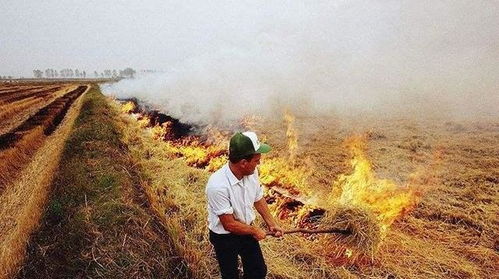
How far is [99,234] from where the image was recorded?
218 inches

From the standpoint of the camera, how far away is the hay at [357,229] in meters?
4.78

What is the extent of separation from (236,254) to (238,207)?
1.86 feet

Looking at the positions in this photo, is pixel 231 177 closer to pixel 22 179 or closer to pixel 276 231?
pixel 276 231

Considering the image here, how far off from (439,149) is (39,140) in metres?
15.5

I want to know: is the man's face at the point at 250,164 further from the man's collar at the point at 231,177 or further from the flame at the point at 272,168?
the flame at the point at 272,168

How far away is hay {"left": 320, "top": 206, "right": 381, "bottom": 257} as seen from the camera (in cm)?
478

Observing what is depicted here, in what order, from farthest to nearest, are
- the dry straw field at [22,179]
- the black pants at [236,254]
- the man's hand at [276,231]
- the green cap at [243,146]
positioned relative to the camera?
the dry straw field at [22,179]
the man's hand at [276,231]
the black pants at [236,254]
the green cap at [243,146]

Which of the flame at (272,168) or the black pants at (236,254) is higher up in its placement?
the black pants at (236,254)

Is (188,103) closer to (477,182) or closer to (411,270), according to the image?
(477,182)

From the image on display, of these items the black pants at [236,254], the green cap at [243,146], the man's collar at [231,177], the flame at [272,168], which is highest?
the green cap at [243,146]

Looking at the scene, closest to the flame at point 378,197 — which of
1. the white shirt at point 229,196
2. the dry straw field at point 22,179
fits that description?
the white shirt at point 229,196

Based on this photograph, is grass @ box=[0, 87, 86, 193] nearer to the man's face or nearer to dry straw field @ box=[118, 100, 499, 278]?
dry straw field @ box=[118, 100, 499, 278]

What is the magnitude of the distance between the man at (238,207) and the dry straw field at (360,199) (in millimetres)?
1385

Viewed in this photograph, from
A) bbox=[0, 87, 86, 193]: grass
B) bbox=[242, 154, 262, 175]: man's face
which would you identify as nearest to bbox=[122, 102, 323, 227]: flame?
bbox=[242, 154, 262, 175]: man's face
